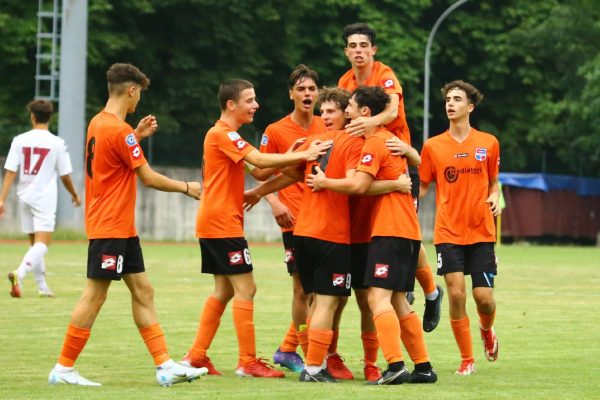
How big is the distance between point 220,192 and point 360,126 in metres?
1.33

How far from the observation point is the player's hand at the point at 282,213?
12.2 meters

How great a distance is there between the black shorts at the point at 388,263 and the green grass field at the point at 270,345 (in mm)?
796

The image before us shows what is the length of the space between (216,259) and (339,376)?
4.38ft

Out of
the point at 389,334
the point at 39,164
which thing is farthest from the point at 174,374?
the point at 39,164

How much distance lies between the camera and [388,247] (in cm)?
1078

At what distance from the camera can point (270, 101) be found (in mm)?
49562

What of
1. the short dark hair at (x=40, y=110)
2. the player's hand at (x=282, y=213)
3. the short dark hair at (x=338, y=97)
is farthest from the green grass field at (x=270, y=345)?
the short dark hair at (x=40, y=110)

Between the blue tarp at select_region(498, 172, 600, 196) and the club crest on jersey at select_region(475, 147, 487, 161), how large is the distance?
36000 millimetres

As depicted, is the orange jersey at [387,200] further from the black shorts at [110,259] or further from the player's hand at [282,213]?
the black shorts at [110,259]

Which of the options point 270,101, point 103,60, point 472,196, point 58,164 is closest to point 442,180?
point 472,196

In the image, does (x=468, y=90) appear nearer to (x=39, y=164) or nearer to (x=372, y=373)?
(x=372, y=373)

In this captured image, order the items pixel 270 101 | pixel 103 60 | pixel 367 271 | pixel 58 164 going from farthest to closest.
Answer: pixel 270 101
pixel 103 60
pixel 58 164
pixel 367 271

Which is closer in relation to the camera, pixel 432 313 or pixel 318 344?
pixel 318 344

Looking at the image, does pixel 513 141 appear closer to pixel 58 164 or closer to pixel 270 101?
pixel 270 101
